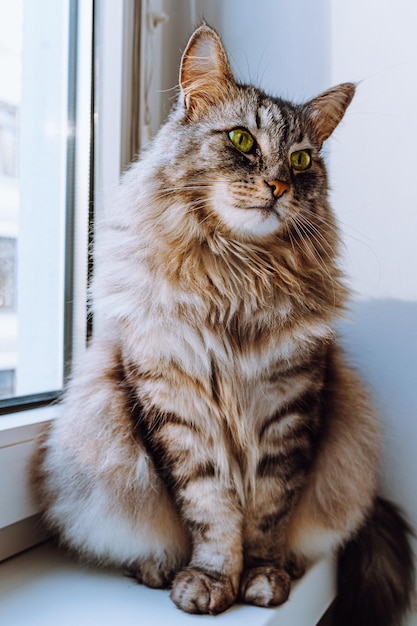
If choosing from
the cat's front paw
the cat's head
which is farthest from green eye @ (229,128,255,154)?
the cat's front paw

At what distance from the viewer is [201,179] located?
96cm

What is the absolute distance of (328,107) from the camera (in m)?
1.12

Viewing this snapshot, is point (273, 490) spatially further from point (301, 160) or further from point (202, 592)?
point (301, 160)

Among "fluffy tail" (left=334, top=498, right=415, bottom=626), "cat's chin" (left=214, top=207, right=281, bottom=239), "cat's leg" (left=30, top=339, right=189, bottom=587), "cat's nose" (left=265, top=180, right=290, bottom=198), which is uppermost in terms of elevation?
"cat's nose" (left=265, top=180, right=290, bottom=198)

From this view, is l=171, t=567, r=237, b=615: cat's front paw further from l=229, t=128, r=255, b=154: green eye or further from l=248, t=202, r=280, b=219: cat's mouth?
l=229, t=128, r=255, b=154: green eye

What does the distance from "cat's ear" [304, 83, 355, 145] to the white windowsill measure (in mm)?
870

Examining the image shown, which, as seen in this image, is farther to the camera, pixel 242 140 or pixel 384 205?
pixel 384 205

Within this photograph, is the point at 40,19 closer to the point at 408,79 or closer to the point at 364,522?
the point at 408,79

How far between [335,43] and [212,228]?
0.74m

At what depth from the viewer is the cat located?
0.97 metres

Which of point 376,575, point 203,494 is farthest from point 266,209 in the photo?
point 376,575

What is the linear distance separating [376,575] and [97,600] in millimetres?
571

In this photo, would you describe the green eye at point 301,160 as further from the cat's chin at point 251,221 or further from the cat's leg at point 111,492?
the cat's leg at point 111,492

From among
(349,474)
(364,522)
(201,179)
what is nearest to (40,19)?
(201,179)
